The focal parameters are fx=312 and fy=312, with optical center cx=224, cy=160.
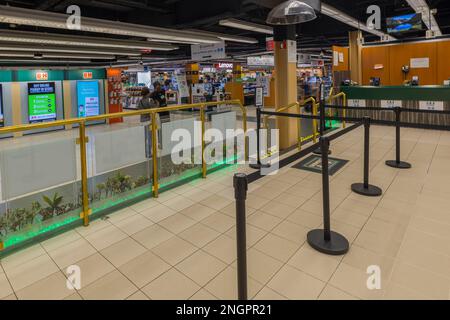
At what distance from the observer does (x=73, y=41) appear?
28.0ft

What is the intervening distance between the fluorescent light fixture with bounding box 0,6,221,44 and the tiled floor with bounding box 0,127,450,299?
3.94 m

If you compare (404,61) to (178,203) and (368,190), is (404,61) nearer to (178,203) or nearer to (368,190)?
(368,190)

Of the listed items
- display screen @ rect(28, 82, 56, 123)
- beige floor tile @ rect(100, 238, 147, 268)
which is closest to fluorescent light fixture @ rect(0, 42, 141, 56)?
display screen @ rect(28, 82, 56, 123)

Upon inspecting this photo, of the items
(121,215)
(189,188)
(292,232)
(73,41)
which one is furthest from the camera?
(73,41)

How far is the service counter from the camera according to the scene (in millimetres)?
8180

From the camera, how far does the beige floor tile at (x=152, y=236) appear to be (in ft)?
10.6

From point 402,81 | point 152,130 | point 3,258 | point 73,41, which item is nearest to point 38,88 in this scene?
point 73,41

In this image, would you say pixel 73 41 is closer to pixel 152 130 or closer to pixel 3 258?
pixel 152 130

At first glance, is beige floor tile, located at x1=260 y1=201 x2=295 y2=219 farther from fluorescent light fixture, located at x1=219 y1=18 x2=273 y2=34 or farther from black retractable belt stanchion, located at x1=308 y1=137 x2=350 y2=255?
fluorescent light fixture, located at x1=219 y1=18 x2=273 y2=34

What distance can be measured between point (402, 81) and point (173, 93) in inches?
588

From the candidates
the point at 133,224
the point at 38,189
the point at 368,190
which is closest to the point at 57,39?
the point at 38,189

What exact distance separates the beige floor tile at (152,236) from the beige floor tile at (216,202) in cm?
83
